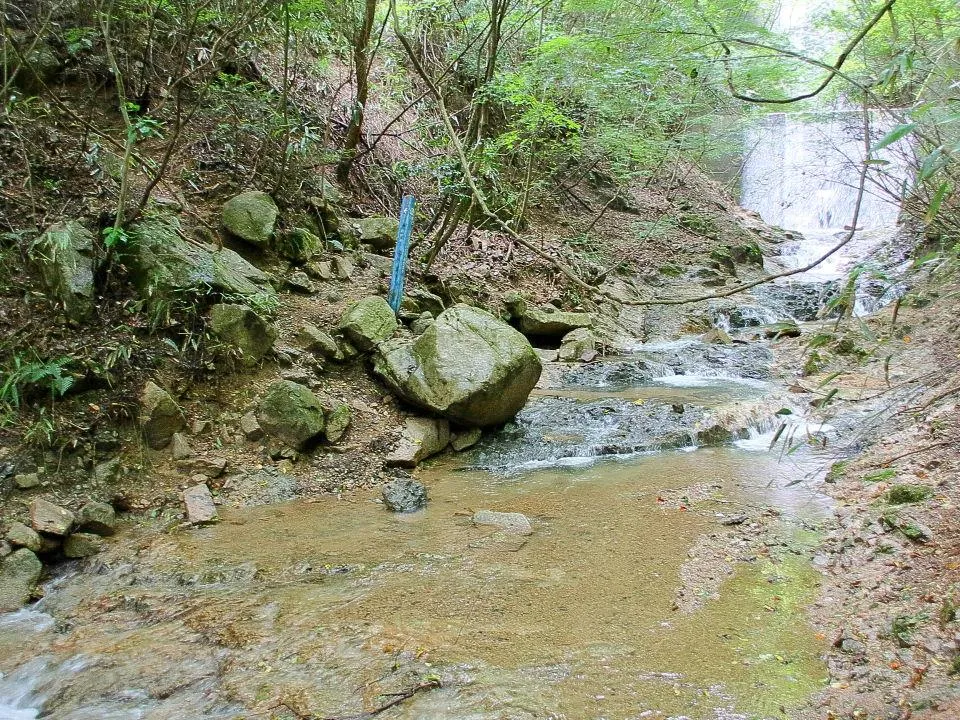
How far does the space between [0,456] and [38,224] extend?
1.85 m

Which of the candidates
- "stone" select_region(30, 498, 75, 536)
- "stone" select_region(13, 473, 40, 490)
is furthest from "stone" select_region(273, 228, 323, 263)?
"stone" select_region(30, 498, 75, 536)

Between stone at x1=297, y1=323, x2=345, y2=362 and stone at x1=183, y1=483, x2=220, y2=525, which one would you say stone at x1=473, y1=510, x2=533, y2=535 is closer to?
stone at x1=183, y1=483, x2=220, y2=525

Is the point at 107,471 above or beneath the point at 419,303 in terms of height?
beneath

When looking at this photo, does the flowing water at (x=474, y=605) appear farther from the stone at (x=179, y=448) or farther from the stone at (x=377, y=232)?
the stone at (x=377, y=232)

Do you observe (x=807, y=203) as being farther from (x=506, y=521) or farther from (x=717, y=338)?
(x=506, y=521)

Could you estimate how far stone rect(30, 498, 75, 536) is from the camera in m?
3.64

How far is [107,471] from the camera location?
13.9 ft

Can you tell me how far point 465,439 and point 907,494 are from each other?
3.35 metres

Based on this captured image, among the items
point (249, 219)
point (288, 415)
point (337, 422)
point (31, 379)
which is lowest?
point (337, 422)

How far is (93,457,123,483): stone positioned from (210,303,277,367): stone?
1244 mm

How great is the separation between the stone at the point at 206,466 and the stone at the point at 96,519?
613 millimetres

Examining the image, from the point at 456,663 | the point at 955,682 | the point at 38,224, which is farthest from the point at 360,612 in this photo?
the point at 38,224

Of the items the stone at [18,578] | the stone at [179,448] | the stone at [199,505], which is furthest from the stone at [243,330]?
the stone at [18,578]

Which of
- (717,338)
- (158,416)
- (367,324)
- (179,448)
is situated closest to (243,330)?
(158,416)
